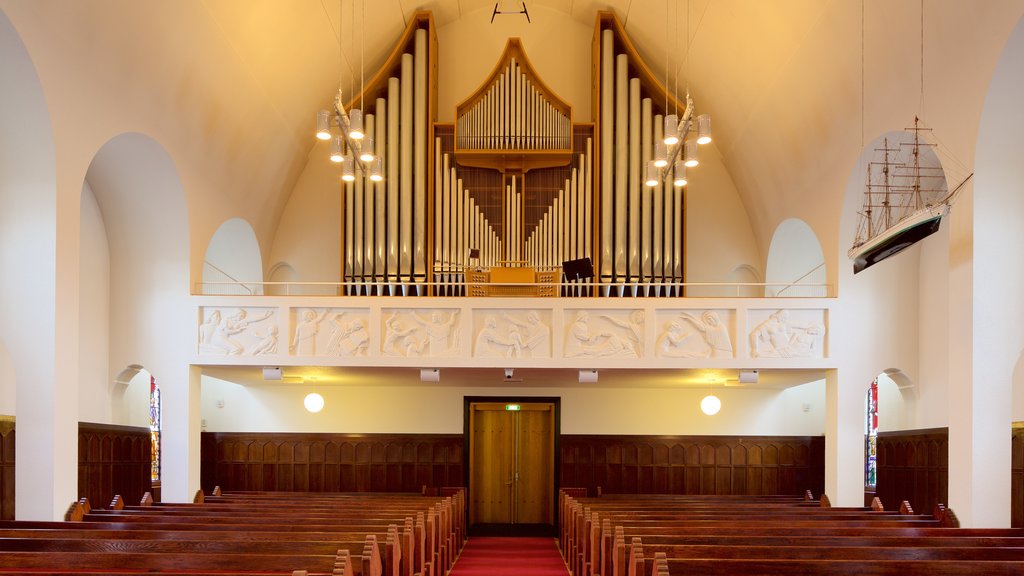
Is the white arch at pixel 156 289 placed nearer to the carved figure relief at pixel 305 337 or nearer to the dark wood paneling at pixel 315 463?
the carved figure relief at pixel 305 337

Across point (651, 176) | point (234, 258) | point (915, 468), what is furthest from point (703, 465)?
point (234, 258)

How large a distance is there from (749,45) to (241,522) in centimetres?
967

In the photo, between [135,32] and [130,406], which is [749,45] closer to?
[135,32]

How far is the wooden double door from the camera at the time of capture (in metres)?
18.2

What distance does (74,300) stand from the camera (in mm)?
10586

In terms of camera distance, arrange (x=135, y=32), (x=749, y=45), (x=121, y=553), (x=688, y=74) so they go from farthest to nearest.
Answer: (x=688, y=74) < (x=749, y=45) < (x=135, y=32) < (x=121, y=553)

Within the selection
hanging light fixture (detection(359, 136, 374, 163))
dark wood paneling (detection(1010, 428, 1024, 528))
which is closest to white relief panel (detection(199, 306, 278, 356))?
hanging light fixture (detection(359, 136, 374, 163))

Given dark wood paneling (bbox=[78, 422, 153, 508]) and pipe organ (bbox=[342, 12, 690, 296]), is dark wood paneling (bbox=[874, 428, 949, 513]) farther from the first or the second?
dark wood paneling (bbox=[78, 422, 153, 508])

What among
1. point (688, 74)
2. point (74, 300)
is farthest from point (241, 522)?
point (688, 74)

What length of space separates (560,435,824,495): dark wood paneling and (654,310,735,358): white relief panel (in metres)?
4.40

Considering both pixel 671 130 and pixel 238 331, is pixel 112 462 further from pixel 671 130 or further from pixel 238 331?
pixel 671 130

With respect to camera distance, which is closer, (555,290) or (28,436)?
(28,436)

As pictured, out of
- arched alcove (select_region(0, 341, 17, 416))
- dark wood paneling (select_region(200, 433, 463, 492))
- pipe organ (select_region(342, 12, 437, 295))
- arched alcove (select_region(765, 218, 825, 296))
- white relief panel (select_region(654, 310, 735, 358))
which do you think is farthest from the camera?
dark wood paneling (select_region(200, 433, 463, 492))

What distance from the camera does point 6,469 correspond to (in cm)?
1155
